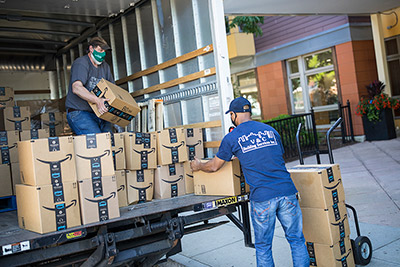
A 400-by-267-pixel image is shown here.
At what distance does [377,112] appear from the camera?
12.5m

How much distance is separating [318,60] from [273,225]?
42.9 ft

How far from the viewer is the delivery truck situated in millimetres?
3234

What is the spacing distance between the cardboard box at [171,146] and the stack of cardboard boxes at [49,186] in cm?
123

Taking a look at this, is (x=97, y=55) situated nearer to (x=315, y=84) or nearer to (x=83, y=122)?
(x=83, y=122)

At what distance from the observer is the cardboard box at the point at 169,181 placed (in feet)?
14.4

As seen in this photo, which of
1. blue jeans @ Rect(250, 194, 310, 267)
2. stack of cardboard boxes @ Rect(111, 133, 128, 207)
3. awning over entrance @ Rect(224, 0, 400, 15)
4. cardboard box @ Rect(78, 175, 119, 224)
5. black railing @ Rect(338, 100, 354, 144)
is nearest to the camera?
cardboard box @ Rect(78, 175, 119, 224)

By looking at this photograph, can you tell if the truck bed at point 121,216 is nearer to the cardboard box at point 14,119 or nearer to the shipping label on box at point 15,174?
the shipping label on box at point 15,174

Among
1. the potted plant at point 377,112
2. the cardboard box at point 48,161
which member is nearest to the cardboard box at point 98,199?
the cardboard box at point 48,161

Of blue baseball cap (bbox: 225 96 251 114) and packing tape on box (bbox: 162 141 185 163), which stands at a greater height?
blue baseball cap (bbox: 225 96 251 114)

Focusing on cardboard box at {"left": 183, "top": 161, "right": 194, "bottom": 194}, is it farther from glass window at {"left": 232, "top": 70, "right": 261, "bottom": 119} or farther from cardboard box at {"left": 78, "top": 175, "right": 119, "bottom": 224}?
glass window at {"left": 232, "top": 70, "right": 261, "bottom": 119}

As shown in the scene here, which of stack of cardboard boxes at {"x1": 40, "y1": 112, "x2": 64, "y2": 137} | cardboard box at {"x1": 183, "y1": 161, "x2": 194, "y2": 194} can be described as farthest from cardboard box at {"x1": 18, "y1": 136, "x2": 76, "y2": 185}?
stack of cardboard boxes at {"x1": 40, "y1": 112, "x2": 64, "y2": 137}

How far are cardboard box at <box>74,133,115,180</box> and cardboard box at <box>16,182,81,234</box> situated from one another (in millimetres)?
155

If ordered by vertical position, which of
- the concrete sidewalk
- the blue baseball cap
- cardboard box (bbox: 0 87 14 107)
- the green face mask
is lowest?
the concrete sidewalk

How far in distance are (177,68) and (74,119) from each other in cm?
143
